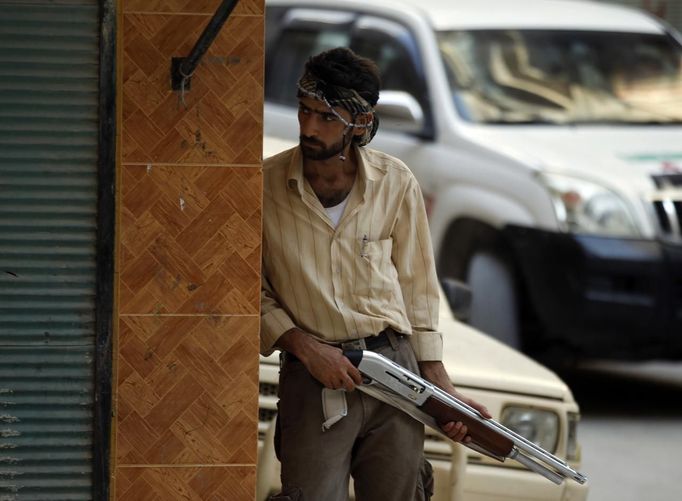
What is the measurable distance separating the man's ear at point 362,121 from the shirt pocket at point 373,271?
273 mm

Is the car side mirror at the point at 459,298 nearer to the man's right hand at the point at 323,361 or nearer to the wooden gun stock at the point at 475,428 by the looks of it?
the wooden gun stock at the point at 475,428

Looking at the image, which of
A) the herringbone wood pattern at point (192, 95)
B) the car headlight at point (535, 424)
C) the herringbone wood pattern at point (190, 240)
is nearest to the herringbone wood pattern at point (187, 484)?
the herringbone wood pattern at point (190, 240)

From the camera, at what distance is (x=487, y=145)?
841cm

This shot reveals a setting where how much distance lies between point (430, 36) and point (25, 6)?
549cm

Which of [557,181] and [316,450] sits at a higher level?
[557,181]

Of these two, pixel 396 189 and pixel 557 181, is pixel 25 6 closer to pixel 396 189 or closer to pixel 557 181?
pixel 396 189

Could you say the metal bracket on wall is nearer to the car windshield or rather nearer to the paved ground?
the paved ground

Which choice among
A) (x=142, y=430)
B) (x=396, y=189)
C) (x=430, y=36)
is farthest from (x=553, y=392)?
(x=430, y=36)

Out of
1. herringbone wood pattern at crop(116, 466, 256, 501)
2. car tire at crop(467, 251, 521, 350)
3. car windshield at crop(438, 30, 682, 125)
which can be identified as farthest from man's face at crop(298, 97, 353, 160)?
car windshield at crop(438, 30, 682, 125)

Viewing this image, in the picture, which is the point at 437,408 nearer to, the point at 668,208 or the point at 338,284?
the point at 338,284

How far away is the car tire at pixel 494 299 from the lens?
832cm

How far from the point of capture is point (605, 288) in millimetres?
8023

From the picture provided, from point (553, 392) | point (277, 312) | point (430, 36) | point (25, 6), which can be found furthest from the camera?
point (430, 36)

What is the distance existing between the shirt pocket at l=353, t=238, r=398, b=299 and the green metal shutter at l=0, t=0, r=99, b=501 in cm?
66
